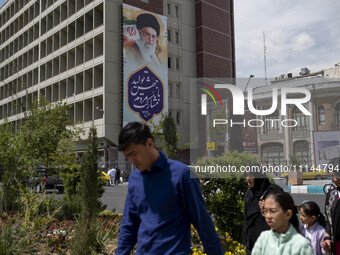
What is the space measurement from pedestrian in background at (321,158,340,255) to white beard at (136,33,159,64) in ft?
111

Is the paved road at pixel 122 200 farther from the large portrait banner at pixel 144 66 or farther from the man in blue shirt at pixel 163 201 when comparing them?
the large portrait banner at pixel 144 66

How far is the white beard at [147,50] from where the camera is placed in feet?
122

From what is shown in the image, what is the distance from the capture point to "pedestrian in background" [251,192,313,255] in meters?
2.69

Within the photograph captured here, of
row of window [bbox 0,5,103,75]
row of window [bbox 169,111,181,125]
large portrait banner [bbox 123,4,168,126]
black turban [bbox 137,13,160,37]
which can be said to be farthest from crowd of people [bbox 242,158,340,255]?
row of window [bbox 169,111,181,125]

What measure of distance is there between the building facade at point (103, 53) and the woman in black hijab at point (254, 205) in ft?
100

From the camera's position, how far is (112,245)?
6684 millimetres

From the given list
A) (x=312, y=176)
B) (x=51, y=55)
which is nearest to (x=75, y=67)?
(x=51, y=55)

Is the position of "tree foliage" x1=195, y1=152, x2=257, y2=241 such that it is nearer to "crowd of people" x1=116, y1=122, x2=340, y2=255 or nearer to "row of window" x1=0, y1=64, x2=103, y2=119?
"crowd of people" x1=116, y1=122, x2=340, y2=255

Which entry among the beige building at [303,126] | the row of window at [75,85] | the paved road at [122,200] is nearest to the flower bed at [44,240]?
the paved road at [122,200]

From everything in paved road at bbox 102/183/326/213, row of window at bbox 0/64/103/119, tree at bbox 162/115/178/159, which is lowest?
paved road at bbox 102/183/326/213

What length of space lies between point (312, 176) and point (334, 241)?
106 feet

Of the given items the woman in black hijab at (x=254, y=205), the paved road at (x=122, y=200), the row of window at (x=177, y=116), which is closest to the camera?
the woman in black hijab at (x=254, y=205)

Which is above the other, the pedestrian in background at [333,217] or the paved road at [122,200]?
the pedestrian in background at [333,217]

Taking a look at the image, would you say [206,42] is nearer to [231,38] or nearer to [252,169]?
[231,38]
